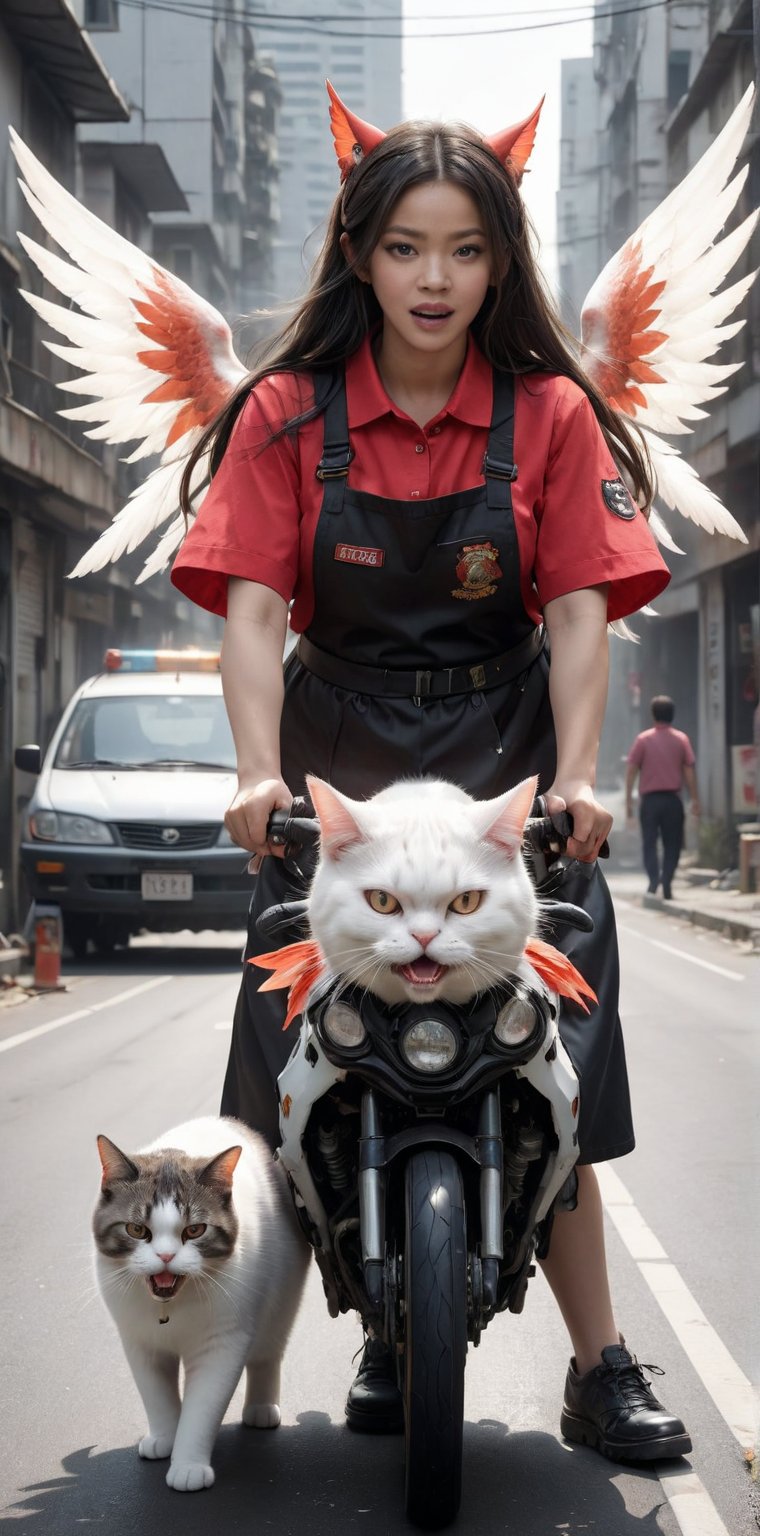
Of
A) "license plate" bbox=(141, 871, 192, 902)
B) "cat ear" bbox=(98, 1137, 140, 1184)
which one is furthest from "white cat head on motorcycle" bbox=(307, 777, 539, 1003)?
"license plate" bbox=(141, 871, 192, 902)

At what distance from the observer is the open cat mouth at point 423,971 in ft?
8.04

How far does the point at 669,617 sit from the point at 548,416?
106 ft

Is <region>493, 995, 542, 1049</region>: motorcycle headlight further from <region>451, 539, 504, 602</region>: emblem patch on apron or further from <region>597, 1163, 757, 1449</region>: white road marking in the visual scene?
<region>597, 1163, 757, 1449</region>: white road marking

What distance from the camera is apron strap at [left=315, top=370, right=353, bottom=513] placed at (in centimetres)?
308

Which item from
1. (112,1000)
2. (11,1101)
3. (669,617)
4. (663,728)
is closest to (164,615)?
(669,617)

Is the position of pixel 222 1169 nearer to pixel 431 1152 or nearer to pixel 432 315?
pixel 431 1152

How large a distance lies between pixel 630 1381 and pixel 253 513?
172 cm

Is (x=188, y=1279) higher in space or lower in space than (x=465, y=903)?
lower

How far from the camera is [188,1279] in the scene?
3.20m

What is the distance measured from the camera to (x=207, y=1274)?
125 inches

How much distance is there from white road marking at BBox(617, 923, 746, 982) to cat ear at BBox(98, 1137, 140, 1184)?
368 inches

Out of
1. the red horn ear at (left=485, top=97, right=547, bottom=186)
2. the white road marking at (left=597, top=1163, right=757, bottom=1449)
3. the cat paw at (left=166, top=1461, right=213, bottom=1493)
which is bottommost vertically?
the white road marking at (left=597, top=1163, right=757, bottom=1449)

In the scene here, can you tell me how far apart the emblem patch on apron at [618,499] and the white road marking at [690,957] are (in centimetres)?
941

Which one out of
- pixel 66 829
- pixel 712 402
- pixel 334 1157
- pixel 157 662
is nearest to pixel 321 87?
pixel 334 1157
